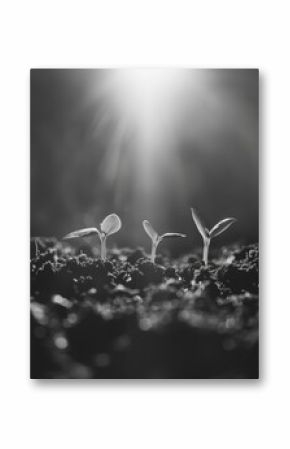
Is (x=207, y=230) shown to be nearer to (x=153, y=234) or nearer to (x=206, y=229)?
(x=206, y=229)

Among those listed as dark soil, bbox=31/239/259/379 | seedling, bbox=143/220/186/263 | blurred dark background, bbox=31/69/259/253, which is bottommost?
dark soil, bbox=31/239/259/379

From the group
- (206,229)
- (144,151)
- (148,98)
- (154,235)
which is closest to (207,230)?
(206,229)

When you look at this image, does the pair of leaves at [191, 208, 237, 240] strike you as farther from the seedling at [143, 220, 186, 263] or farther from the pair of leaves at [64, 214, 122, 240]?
the pair of leaves at [64, 214, 122, 240]

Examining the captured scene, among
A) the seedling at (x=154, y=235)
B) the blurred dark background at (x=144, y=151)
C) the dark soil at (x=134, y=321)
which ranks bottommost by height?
the dark soil at (x=134, y=321)

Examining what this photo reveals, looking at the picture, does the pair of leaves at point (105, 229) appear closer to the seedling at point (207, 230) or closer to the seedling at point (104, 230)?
the seedling at point (104, 230)

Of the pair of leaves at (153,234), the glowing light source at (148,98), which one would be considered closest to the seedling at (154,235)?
the pair of leaves at (153,234)

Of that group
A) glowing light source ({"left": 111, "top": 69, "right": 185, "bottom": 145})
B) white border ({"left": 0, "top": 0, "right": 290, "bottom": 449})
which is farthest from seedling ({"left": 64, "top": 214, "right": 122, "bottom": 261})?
glowing light source ({"left": 111, "top": 69, "right": 185, "bottom": 145})
